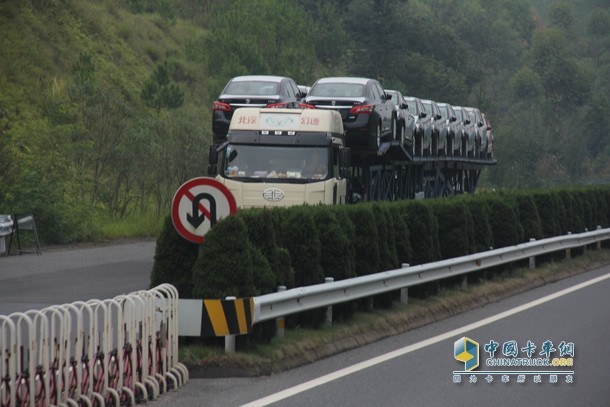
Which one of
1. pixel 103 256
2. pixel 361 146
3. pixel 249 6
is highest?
pixel 249 6

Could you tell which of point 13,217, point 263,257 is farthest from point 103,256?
point 263,257

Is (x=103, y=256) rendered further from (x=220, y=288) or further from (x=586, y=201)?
(x=220, y=288)

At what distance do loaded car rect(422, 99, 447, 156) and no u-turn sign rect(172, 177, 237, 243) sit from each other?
25.7m

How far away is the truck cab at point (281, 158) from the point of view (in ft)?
85.6

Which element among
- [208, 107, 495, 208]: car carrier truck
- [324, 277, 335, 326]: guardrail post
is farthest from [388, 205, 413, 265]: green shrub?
[208, 107, 495, 208]: car carrier truck

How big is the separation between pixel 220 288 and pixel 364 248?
4721 millimetres

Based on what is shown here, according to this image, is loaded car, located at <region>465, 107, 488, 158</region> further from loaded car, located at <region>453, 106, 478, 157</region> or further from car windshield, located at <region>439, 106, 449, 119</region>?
car windshield, located at <region>439, 106, 449, 119</region>

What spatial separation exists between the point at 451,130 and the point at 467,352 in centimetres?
2780

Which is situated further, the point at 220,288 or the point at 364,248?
the point at 364,248

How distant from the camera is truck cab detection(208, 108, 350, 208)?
26.1 meters

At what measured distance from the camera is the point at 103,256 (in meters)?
29.8

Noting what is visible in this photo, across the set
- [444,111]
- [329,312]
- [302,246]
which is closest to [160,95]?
[444,111]

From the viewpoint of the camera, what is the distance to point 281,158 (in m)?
26.6

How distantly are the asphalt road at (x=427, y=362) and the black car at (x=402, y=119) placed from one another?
1018 cm
